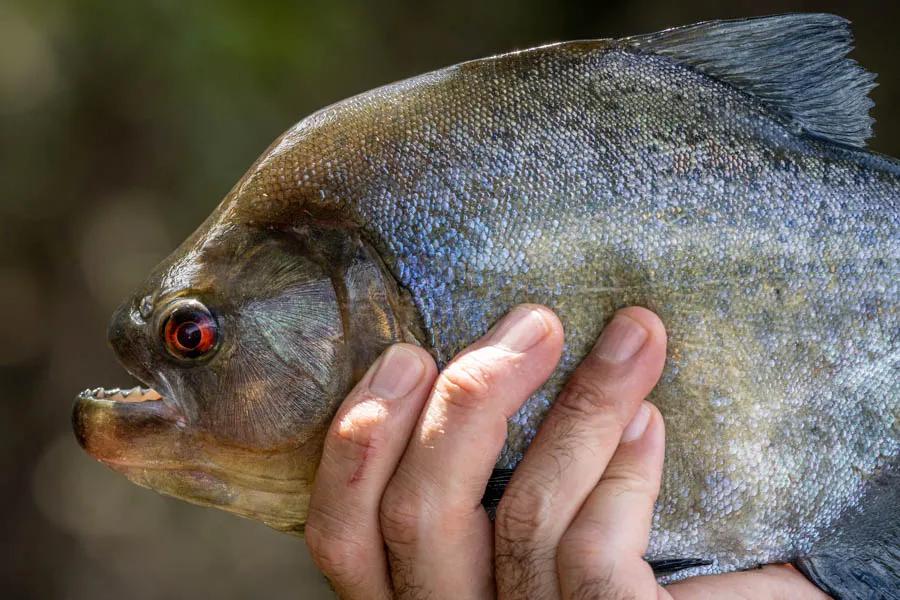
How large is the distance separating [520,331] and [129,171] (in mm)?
4378

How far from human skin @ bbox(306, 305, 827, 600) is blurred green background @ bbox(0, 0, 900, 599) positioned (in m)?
3.65

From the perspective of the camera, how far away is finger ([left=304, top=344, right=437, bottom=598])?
1276 millimetres

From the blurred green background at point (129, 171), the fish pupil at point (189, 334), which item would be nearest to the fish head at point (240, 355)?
the fish pupil at point (189, 334)

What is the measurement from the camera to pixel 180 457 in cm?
131

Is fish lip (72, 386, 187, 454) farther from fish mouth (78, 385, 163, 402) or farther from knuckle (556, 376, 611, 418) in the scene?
knuckle (556, 376, 611, 418)

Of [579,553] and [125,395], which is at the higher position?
[125,395]

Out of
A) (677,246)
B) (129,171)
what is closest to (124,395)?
(677,246)

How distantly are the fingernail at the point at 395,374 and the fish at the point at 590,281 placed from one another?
0.04 meters

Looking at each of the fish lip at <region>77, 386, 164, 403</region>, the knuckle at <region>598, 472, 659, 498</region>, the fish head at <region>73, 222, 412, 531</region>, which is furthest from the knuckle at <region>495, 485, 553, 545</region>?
the fish lip at <region>77, 386, 164, 403</region>

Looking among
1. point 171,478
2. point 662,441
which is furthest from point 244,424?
point 662,441

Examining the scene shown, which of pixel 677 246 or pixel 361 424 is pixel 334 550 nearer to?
pixel 361 424

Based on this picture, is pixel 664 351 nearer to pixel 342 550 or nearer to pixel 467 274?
pixel 467 274

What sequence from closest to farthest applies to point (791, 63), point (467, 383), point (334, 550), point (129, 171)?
point (467, 383), point (334, 550), point (791, 63), point (129, 171)

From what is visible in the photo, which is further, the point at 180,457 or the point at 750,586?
the point at 750,586
